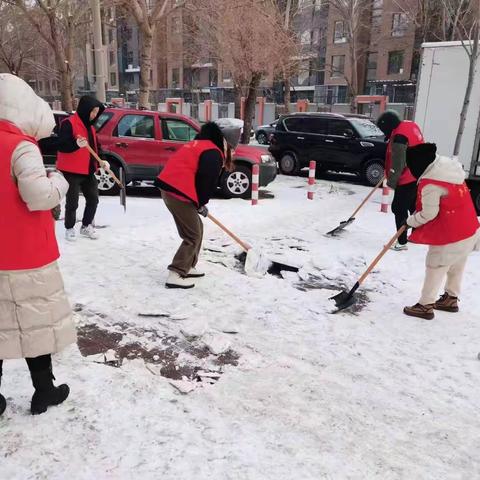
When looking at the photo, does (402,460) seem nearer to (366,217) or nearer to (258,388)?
(258,388)

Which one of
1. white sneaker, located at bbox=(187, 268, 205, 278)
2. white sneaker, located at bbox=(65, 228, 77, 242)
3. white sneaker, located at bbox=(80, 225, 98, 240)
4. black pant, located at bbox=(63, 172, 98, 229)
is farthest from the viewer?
white sneaker, located at bbox=(80, 225, 98, 240)

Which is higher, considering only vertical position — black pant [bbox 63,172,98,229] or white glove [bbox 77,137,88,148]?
white glove [bbox 77,137,88,148]

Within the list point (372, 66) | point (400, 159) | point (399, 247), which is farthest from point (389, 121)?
point (372, 66)

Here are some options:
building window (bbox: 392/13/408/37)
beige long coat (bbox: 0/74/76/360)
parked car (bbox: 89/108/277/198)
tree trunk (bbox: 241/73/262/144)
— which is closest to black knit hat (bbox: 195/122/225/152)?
beige long coat (bbox: 0/74/76/360)

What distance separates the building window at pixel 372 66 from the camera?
141 feet

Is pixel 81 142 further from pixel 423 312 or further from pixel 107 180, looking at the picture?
pixel 423 312

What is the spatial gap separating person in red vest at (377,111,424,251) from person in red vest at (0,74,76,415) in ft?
16.3

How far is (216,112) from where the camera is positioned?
42.1m

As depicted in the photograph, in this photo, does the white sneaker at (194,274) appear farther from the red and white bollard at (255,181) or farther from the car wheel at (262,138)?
the car wheel at (262,138)

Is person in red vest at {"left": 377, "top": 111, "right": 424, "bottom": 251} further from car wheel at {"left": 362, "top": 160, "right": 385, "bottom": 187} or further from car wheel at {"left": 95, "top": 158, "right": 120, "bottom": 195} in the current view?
car wheel at {"left": 362, "top": 160, "right": 385, "bottom": 187}

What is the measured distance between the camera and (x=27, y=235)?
2486 mm

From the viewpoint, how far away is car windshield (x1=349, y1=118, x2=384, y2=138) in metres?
12.9

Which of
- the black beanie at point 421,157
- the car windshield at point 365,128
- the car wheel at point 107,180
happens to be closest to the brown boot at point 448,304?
the black beanie at point 421,157

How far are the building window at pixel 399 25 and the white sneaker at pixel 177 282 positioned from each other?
39.9 metres
